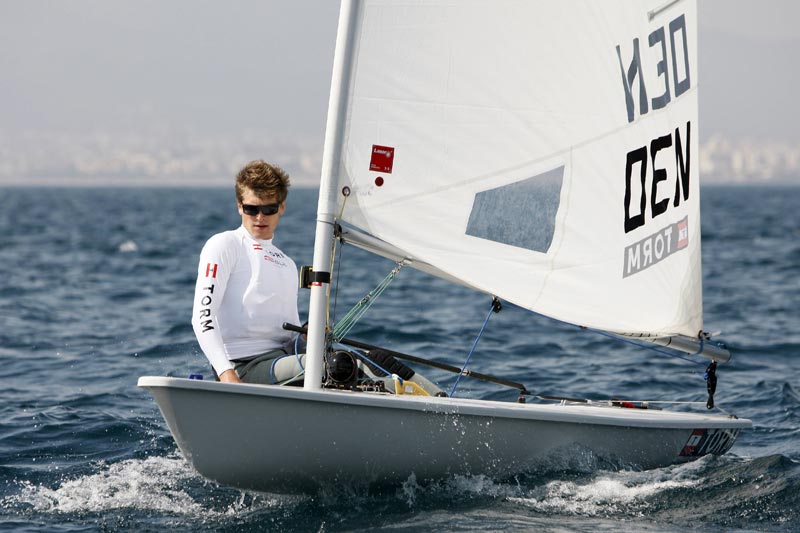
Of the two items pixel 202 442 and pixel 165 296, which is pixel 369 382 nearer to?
pixel 202 442

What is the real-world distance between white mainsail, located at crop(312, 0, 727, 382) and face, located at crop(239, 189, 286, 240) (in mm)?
322

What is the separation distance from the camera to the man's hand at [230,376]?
15.3 ft

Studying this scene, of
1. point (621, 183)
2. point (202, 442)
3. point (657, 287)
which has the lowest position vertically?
point (202, 442)

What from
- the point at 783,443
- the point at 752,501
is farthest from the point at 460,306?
the point at 752,501

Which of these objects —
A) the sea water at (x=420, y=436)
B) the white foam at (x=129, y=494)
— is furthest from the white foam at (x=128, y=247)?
the white foam at (x=129, y=494)

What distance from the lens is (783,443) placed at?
6.52 metres

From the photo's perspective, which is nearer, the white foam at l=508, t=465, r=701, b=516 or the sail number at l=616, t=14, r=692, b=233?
the white foam at l=508, t=465, r=701, b=516

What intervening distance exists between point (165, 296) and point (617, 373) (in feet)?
22.2

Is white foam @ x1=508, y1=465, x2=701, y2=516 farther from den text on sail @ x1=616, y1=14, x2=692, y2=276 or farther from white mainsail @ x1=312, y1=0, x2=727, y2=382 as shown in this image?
den text on sail @ x1=616, y1=14, x2=692, y2=276

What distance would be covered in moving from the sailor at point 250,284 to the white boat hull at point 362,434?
292 mm

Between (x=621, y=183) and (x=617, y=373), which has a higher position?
(x=621, y=183)

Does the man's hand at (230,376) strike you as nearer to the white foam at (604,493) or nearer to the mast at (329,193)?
the mast at (329,193)

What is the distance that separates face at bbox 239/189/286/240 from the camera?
16.2 feet

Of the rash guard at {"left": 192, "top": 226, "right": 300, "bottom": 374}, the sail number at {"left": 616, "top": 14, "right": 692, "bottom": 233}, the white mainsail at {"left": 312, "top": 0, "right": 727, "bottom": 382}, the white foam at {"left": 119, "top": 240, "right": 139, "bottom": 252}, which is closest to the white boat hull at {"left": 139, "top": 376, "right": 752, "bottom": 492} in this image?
the rash guard at {"left": 192, "top": 226, "right": 300, "bottom": 374}
